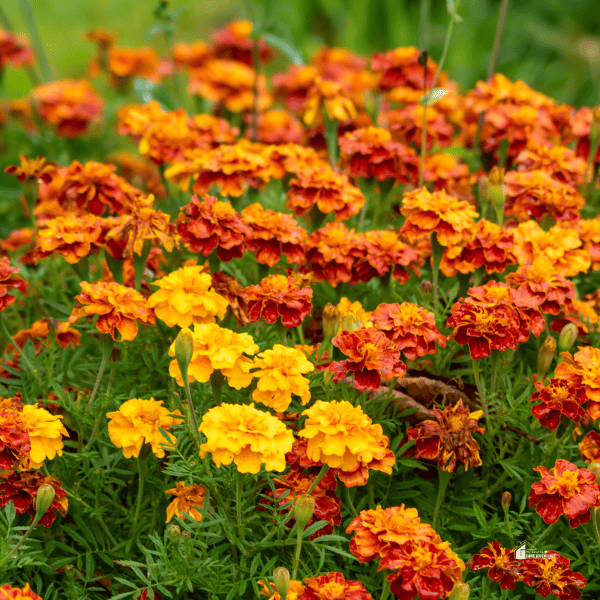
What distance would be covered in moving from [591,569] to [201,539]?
0.76 m

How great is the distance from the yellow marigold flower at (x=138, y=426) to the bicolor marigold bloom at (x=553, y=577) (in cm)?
69

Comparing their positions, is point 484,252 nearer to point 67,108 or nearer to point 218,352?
point 218,352

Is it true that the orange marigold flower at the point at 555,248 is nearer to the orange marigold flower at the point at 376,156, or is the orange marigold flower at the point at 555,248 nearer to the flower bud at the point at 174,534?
the orange marigold flower at the point at 376,156

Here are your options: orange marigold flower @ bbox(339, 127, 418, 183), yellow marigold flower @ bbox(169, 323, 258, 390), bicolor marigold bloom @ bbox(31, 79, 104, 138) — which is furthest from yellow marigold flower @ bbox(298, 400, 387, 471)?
bicolor marigold bloom @ bbox(31, 79, 104, 138)

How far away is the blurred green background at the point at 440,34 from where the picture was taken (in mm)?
4648

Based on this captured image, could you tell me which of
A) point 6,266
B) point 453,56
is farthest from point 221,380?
point 453,56

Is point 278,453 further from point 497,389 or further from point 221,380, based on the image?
point 497,389

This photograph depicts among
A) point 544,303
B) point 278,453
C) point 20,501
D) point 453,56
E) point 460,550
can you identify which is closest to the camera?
point 278,453

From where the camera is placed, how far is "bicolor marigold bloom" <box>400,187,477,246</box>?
5.64 ft

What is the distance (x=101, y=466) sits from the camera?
1.55 metres

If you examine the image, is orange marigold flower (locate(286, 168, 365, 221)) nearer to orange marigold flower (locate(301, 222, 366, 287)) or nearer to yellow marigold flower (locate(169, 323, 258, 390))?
orange marigold flower (locate(301, 222, 366, 287))

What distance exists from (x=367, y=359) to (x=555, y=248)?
649 millimetres

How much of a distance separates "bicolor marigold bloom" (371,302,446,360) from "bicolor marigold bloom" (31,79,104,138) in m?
2.12

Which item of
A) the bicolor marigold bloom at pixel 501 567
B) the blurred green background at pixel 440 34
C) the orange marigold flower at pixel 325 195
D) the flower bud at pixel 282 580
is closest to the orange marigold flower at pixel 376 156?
the orange marigold flower at pixel 325 195
